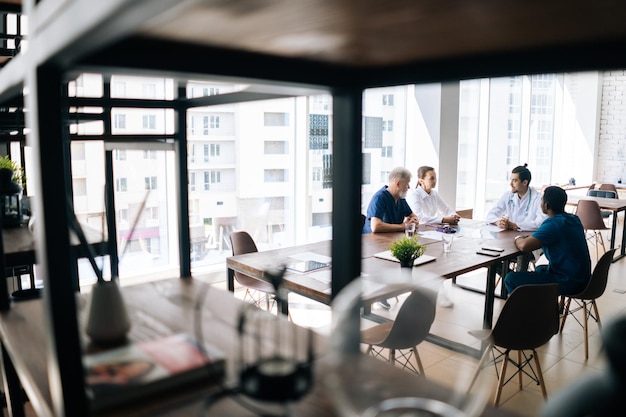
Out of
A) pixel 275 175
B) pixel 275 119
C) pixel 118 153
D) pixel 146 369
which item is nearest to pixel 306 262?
pixel 118 153

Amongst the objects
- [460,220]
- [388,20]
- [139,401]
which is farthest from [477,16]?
[460,220]

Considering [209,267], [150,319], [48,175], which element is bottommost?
[209,267]

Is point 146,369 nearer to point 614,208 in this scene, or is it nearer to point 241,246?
point 241,246

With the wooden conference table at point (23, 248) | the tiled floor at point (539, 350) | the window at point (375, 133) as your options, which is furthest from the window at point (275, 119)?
the wooden conference table at point (23, 248)

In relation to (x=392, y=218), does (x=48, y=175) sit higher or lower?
higher

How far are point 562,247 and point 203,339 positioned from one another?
3.31 m

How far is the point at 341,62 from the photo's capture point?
2.39 ft

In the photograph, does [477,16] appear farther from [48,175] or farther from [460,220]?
[460,220]

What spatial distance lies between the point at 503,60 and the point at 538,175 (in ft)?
35.9

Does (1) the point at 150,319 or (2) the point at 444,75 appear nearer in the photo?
(2) the point at 444,75

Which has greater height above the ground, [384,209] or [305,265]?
[384,209]

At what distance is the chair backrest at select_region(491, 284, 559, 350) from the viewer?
2.46 m

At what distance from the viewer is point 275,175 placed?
6094mm

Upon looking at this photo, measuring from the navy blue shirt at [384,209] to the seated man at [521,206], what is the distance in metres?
0.99
